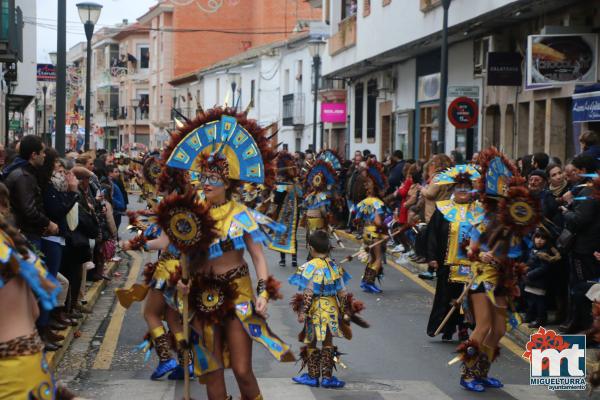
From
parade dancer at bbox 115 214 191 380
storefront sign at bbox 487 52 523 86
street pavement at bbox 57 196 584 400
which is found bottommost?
street pavement at bbox 57 196 584 400

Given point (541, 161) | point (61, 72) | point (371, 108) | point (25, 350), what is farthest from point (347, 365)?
point (371, 108)

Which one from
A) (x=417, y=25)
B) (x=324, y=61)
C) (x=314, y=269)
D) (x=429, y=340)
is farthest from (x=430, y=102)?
(x=314, y=269)

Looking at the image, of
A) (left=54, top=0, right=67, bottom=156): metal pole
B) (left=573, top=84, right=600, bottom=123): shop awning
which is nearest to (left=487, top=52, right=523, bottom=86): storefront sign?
(left=573, top=84, right=600, bottom=123): shop awning

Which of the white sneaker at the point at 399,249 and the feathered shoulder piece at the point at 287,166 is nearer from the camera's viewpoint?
the feathered shoulder piece at the point at 287,166

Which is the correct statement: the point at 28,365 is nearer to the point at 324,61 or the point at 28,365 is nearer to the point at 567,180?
the point at 567,180

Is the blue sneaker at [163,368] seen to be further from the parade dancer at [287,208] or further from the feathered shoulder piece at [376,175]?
the parade dancer at [287,208]

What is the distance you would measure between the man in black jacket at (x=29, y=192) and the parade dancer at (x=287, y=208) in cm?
720

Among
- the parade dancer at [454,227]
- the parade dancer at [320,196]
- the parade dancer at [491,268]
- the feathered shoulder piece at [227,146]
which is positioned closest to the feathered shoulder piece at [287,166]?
the parade dancer at [320,196]

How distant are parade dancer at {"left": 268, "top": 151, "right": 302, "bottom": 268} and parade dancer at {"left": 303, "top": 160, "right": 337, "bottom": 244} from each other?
443 mm

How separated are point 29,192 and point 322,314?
2.87m

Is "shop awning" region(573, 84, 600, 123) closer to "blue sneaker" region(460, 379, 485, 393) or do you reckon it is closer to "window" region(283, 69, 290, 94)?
"blue sneaker" region(460, 379, 485, 393)

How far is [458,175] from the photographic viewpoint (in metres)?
9.73

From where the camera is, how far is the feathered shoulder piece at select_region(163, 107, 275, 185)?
728 centimetres

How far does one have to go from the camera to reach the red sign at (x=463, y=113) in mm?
20562
